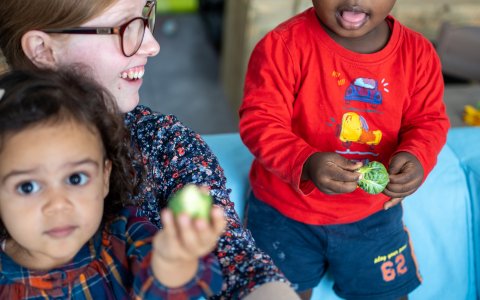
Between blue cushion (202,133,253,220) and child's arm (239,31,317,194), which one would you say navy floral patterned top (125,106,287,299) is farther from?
blue cushion (202,133,253,220)

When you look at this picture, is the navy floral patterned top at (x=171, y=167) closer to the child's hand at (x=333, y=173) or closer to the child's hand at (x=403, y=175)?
the child's hand at (x=333, y=173)

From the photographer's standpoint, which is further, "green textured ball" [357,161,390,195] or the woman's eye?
"green textured ball" [357,161,390,195]

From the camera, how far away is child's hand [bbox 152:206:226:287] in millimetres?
723

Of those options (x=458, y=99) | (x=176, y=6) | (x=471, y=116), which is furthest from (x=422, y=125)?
(x=176, y=6)

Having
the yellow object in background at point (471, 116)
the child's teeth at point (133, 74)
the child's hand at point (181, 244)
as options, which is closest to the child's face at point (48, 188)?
the child's hand at point (181, 244)

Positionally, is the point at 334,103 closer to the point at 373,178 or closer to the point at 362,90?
the point at 362,90

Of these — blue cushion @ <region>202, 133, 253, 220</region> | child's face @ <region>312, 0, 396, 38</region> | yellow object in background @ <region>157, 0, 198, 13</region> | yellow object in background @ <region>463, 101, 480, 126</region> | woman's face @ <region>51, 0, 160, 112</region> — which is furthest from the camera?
yellow object in background @ <region>157, 0, 198, 13</region>

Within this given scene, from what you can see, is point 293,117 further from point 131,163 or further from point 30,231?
point 30,231

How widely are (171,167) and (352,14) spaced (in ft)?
1.57

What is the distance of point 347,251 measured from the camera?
55.1 inches

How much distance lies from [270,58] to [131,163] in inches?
15.7

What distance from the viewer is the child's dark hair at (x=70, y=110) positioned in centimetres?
89

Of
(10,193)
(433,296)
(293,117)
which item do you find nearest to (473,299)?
(433,296)

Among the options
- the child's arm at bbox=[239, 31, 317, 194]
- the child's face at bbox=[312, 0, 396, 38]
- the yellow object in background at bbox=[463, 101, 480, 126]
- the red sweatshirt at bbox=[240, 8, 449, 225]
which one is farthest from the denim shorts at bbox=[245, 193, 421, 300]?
the yellow object in background at bbox=[463, 101, 480, 126]
